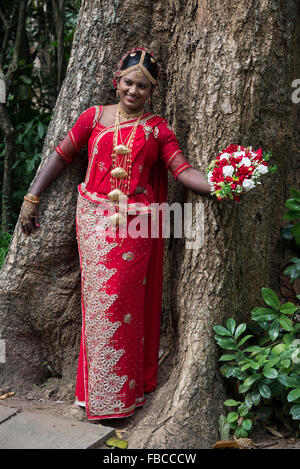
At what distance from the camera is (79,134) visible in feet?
10.6

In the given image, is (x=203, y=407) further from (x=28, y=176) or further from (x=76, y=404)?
(x=28, y=176)

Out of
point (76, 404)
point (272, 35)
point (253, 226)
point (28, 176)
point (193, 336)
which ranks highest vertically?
point (272, 35)

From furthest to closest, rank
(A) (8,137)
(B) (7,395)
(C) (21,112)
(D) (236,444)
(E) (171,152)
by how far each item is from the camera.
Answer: (C) (21,112), (A) (8,137), (B) (7,395), (E) (171,152), (D) (236,444)

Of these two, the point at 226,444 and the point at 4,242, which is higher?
the point at 4,242

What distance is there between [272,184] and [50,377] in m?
2.09

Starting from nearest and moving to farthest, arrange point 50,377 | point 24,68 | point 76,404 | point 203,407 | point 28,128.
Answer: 1. point 203,407
2. point 76,404
3. point 50,377
4. point 28,128
5. point 24,68

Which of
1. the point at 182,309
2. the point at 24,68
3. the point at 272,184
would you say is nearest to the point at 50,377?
the point at 182,309

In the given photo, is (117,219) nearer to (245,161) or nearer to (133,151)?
(133,151)

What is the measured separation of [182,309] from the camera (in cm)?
338

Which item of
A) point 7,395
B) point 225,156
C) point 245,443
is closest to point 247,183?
point 225,156

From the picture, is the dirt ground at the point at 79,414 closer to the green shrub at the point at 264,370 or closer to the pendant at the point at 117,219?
the green shrub at the point at 264,370

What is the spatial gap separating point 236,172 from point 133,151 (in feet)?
2.07

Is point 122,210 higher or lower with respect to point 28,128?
lower

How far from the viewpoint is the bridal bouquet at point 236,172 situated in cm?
288
